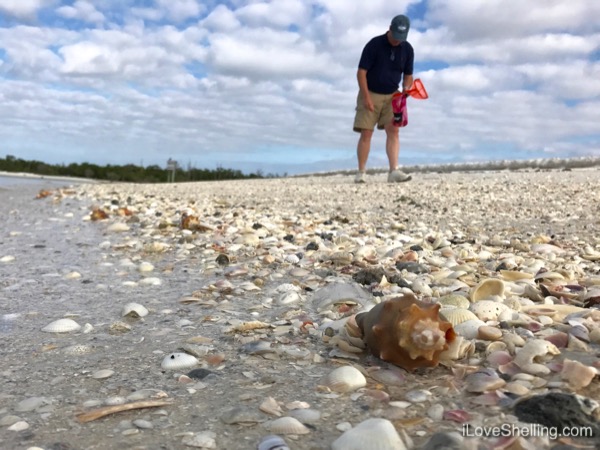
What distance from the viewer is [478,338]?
206cm

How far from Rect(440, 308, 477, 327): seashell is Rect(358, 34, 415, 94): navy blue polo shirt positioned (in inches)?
271

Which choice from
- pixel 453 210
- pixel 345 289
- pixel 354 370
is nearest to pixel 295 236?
pixel 345 289

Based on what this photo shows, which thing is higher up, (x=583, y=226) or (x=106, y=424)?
(x=583, y=226)

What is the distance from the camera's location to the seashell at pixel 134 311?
2.59 meters

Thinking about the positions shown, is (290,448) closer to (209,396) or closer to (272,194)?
(209,396)

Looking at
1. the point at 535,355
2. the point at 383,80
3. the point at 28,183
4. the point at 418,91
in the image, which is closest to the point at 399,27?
the point at 383,80

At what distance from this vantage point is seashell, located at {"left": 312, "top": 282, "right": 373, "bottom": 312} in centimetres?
269

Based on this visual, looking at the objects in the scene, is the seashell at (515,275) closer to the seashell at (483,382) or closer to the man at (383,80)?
the seashell at (483,382)

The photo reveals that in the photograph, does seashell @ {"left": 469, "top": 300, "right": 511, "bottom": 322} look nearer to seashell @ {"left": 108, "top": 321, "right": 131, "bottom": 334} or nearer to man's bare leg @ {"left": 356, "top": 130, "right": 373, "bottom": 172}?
seashell @ {"left": 108, "top": 321, "right": 131, "bottom": 334}

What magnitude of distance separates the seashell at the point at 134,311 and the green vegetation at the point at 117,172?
21.2 metres

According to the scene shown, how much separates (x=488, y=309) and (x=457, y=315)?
18cm

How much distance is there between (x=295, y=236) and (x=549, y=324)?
260 cm

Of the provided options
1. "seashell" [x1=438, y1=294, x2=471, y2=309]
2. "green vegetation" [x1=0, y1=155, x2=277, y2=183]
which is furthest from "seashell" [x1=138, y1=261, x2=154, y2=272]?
"green vegetation" [x1=0, y1=155, x2=277, y2=183]

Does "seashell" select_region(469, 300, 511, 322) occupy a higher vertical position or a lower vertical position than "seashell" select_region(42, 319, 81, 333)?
higher
